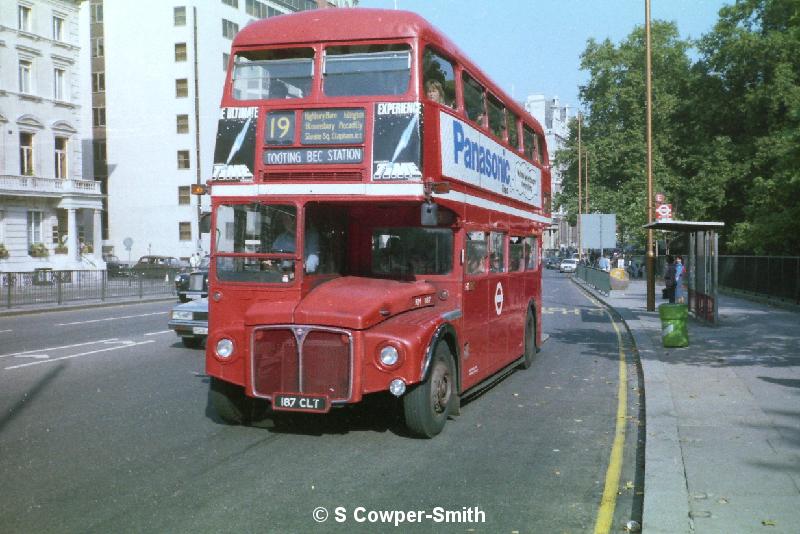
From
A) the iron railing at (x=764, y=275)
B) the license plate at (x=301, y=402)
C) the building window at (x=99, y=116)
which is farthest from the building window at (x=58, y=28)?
the license plate at (x=301, y=402)

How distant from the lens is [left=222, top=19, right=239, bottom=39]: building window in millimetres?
63469

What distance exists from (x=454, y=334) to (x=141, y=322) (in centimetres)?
1525

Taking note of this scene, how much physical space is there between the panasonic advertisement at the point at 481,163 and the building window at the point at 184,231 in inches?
2024

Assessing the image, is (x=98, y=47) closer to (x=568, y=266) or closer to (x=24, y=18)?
(x=24, y=18)

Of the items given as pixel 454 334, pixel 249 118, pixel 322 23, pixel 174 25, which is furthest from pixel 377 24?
pixel 174 25

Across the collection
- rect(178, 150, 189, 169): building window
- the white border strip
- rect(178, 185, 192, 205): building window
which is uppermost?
rect(178, 150, 189, 169): building window

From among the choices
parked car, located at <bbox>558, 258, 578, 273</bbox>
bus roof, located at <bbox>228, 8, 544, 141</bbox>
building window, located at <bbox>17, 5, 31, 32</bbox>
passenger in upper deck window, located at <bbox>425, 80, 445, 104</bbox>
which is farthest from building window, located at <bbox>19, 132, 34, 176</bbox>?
passenger in upper deck window, located at <bbox>425, 80, 445, 104</bbox>

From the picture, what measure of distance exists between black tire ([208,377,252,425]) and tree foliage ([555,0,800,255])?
2380 centimetres

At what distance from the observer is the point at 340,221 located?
29.9 ft

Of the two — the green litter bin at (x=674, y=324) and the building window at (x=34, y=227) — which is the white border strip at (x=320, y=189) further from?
the building window at (x=34, y=227)

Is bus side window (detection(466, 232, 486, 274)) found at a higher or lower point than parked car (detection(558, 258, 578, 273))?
higher

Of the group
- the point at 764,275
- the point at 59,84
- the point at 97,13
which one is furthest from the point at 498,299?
the point at 97,13

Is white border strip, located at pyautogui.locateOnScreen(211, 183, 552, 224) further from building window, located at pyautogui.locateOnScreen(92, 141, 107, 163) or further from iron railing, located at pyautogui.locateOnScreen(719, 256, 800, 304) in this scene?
building window, located at pyautogui.locateOnScreen(92, 141, 107, 163)

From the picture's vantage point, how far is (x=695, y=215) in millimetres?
51344
